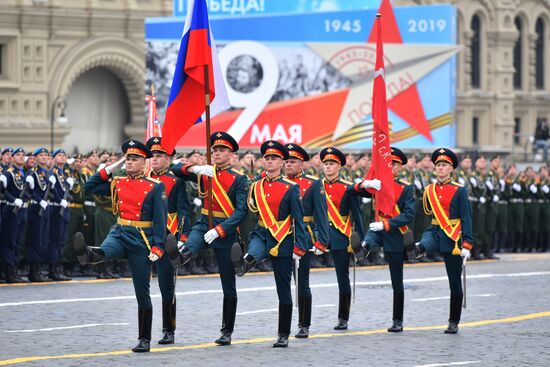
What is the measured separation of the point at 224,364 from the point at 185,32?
3.61 m

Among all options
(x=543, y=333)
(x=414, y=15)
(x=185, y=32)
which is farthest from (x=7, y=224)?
(x=414, y=15)

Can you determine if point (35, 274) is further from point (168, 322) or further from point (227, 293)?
point (227, 293)

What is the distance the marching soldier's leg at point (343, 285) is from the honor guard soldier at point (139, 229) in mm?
2526

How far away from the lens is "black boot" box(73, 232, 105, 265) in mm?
13492

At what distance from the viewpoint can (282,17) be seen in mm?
34375

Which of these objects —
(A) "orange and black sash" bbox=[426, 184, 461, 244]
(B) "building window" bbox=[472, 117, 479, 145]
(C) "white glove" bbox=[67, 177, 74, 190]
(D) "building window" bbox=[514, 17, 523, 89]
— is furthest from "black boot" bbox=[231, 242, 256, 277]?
(D) "building window" bbox=[514, 17, 523, 89]

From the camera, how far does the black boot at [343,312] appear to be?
15.9 metres

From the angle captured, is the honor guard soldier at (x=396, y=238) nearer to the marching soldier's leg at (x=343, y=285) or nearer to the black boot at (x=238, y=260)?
the marching soldier's leg at (x=343, y=285)

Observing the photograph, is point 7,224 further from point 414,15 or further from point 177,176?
point 414,15

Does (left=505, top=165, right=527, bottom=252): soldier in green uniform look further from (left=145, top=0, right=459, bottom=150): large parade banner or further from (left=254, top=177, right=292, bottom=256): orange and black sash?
(left=254, top=177, right=292, bottom=256): orange and black sash

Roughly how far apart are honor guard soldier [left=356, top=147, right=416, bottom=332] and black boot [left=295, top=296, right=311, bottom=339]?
977 millimetres

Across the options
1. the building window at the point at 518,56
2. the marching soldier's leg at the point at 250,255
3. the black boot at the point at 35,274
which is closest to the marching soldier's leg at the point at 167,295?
the marching soldier's leg at the point at 250,255

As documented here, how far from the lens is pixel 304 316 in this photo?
15.1m

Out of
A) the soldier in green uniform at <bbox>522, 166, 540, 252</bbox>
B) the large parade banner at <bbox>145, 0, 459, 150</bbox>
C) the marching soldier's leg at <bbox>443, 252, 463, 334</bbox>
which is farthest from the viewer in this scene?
the large parade banner at <bbox>145, 0, 459, 150</bbox>
